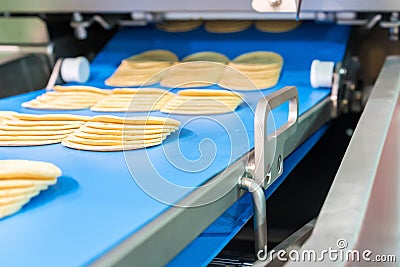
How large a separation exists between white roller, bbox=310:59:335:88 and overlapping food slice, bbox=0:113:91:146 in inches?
31.3

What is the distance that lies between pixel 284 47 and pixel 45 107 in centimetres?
97

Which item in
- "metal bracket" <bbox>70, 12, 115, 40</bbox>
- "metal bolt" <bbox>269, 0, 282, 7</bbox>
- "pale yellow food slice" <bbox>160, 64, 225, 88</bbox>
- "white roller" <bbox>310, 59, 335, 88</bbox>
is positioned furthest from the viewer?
"metal bracket" <bbox>70, 12, 115, 40</bbox>

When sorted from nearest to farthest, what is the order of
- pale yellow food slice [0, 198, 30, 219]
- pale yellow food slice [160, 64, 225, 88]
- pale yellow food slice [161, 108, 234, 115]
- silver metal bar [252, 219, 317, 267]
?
pale yellow food slice [0, 198, 30, 219] → silver metal bar [252, 219, 317, 267] → pale yellow food slice [161, 108, 234, 115] → pale yellow food slice [160, 64, 225, 88]

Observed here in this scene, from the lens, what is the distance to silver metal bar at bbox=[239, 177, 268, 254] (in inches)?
42.9

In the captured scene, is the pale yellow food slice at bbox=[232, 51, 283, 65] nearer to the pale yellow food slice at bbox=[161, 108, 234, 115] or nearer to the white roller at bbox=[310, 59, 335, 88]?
the white roller at bbox=[310, 59, 335, 88]

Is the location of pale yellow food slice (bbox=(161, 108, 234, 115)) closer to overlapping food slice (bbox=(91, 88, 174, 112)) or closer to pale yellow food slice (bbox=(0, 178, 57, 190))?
overlapping food slice (bbox=(91, 88, 174, 112))

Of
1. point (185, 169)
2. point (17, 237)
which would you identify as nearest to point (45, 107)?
point (185, 169)

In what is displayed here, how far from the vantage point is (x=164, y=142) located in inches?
49.1

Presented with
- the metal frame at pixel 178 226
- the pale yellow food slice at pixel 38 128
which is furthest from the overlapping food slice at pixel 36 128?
the metal frame at pixel 178 226

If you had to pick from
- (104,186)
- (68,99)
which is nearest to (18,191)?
(104,186)

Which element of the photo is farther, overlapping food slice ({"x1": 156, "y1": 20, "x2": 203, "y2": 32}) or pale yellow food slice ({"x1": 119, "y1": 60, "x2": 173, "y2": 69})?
overlapping food slice ({"x1": 156, "y1": 20, "x2": 203, "y2": 32})

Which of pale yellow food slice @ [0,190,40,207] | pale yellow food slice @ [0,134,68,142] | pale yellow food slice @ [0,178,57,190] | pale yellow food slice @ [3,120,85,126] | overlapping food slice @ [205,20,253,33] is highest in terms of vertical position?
overlapping food slice @ [205,20,253,33]

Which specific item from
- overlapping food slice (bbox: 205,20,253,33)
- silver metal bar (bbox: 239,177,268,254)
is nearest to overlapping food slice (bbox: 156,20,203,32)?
overlapping food slice (bbox: 205,20,253,33)

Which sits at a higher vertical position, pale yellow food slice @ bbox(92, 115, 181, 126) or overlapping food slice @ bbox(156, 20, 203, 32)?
overlapping food slice @ bbox(156, 20, 203, 32)
